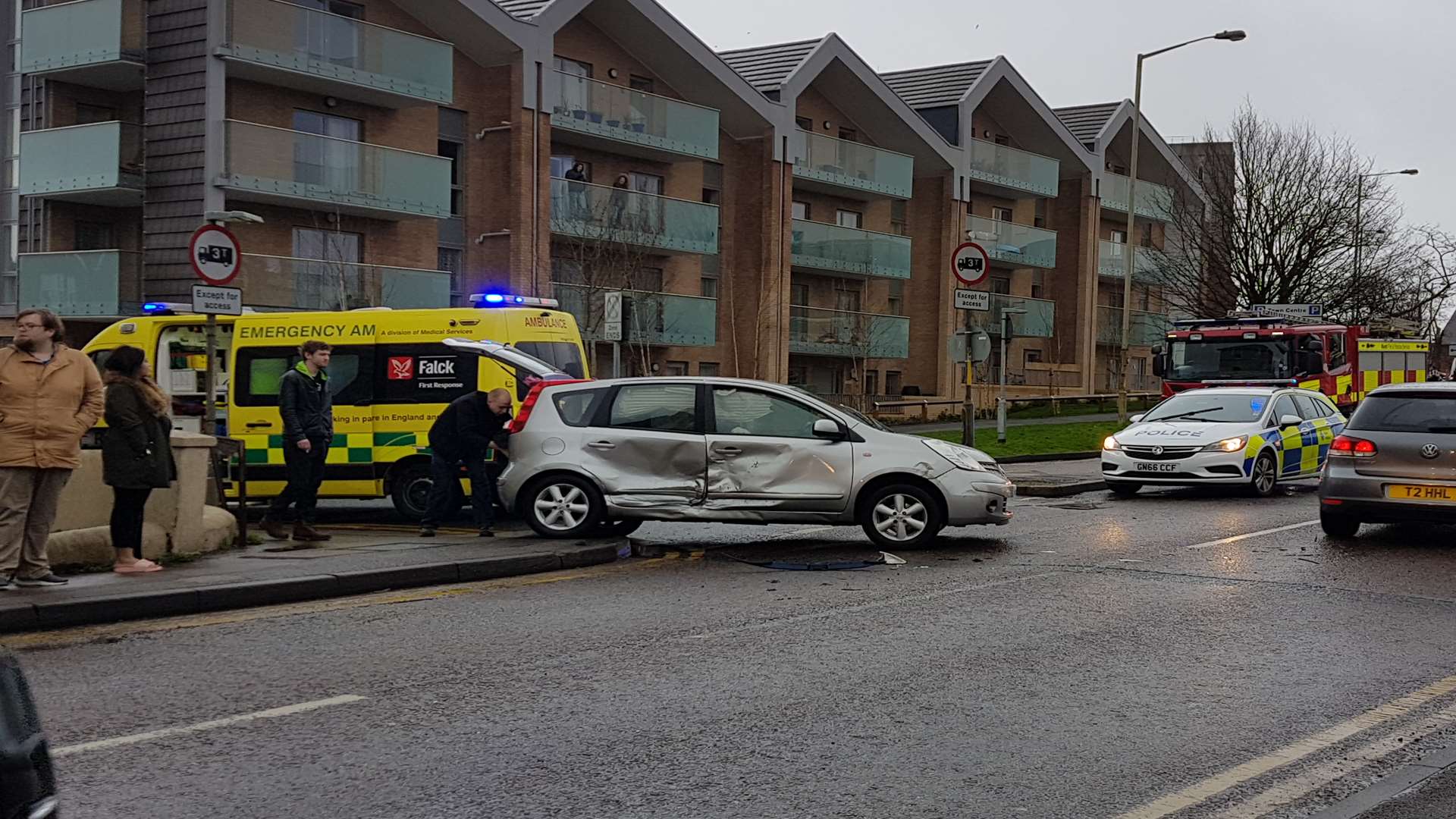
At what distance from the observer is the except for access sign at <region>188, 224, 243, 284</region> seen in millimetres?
13289

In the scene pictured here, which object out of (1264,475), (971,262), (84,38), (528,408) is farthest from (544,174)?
(528,408)

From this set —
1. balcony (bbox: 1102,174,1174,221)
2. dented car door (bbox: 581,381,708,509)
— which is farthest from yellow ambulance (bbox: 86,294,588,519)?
balcony (bbox: 1102,174,1174,221)

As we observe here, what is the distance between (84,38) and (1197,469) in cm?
2142

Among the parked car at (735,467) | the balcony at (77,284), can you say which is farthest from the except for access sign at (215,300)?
the balcony at (77,284)

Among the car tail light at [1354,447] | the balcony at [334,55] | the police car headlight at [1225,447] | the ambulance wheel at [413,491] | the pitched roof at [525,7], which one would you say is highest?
the pitched roof at [525,7]

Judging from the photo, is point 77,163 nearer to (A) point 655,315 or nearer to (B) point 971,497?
(A) point 655,315

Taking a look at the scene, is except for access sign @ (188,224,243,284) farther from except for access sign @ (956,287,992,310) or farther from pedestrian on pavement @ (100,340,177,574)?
except for access sign @ (956,287,992,310)

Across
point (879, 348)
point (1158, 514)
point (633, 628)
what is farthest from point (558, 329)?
point (879, 348)

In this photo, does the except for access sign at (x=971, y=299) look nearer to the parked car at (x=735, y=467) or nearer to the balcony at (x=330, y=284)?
the parked car at (x=735, y=467)

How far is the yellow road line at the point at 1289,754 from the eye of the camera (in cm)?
487

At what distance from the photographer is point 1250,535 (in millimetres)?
13508

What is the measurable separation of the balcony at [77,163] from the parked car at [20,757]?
25.9 metres

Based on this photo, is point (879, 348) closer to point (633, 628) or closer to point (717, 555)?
point (717, 555)

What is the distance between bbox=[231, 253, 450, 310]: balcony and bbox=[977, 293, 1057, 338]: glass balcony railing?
22577 millimetres
